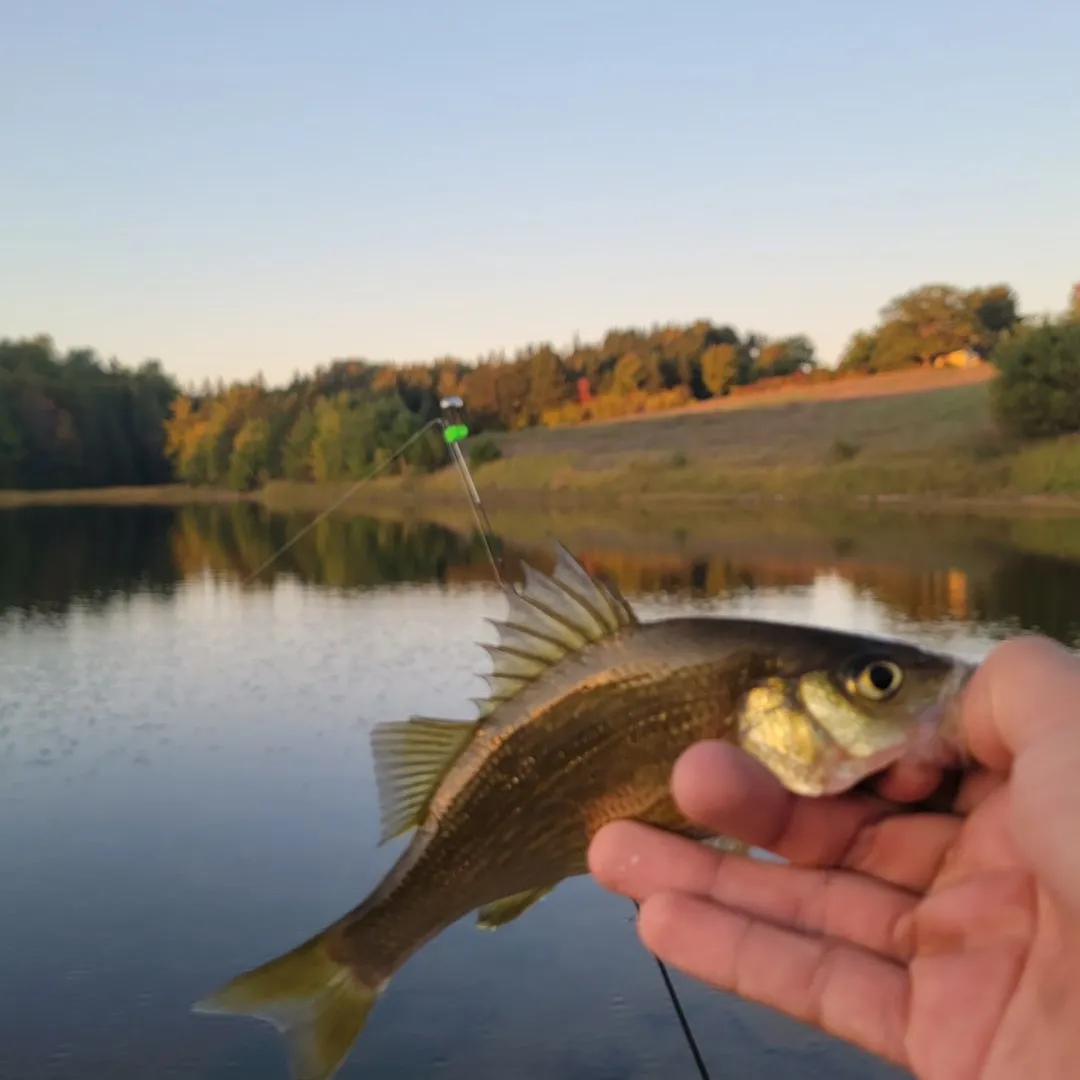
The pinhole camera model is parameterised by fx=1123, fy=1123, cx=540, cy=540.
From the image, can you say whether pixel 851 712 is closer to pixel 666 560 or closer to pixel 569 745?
pixel 569 745

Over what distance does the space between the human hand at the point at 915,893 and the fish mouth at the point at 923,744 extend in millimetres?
34

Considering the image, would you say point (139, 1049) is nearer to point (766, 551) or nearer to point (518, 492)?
point (766, 551)

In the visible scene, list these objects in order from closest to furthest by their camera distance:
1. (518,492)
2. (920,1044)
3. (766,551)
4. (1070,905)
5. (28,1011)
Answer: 1. (1070,905)
2. (920,1044)
3. (28,1011)
4. (766,551)
5. (518,492)

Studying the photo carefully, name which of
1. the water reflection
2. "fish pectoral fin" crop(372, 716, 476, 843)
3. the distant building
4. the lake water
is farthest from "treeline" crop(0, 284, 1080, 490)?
"fish pectoral fin" crop(372, 716, 476, 843)

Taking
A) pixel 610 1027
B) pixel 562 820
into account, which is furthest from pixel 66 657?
pixel 562 820

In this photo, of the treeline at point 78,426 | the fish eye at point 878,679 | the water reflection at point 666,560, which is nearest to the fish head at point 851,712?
the fish eye at point 878,679

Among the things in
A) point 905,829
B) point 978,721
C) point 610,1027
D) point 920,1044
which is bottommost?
point 610,1027

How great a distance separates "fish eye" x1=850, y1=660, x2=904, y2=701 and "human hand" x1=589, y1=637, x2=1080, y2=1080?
17cm

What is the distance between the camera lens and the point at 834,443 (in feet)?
209

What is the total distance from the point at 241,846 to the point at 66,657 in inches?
511

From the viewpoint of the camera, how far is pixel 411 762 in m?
3.09

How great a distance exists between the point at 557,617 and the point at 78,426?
121 metres

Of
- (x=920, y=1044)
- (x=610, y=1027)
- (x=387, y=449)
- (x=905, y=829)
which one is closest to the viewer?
(x=920, y=1044)

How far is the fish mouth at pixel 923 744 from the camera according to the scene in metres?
2.50
